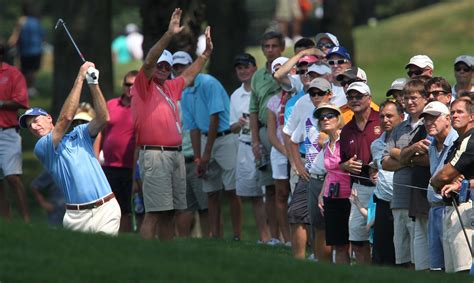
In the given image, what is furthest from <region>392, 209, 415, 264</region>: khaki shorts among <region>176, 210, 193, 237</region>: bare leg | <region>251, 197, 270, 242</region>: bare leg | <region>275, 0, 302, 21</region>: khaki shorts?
<region>275, 0, 302, 21</region>: khaki shorts

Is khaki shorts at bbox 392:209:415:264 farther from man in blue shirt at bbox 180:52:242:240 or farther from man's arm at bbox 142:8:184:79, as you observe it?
man in blue shirt at bbox 180:52:242:240

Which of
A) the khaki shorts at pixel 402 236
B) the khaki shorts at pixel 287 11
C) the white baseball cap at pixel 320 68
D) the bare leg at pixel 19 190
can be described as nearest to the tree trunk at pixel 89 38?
the bare leg at pixel 19 190

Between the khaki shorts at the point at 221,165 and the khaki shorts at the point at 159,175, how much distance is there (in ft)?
9.44

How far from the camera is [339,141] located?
50.3 feet

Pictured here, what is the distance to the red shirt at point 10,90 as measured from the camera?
19.4 metres

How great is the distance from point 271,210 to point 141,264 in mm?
6882

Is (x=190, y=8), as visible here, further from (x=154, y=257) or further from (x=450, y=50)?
(x=450, y=50)

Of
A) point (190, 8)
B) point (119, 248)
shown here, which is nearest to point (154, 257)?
point (119, 248)

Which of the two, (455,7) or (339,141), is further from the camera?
(455,7)

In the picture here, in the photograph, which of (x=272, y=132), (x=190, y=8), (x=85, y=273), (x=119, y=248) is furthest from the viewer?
(x=190, y=8)

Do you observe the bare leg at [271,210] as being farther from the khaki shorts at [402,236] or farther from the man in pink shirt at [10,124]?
the khaki shorts at [402,236]

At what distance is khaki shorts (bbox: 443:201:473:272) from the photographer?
13.6 meters

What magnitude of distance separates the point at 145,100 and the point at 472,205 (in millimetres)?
4101

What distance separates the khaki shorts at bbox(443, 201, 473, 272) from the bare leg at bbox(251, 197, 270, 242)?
514cm
